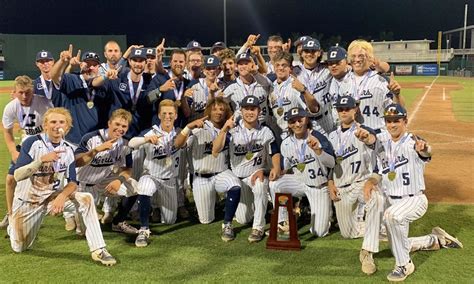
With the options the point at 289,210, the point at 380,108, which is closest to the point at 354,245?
the point at 289,210

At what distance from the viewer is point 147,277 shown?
393cm

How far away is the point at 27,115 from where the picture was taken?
207 inches

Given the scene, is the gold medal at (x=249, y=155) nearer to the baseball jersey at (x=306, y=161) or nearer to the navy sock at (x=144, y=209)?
the baseball jersey at (x=306, y=161)

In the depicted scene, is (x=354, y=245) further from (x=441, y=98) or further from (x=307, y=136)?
(x=441, y=98)

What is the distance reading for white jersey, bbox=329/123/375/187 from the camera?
4836 millimetres

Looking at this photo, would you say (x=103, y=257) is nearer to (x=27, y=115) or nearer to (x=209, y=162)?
(x=209, y=162)

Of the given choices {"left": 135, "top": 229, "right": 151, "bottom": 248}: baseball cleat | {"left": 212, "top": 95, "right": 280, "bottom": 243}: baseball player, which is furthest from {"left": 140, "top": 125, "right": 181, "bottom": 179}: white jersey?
{"left": 135, "top": 229, "right": 151, "bottom": 248}: baseball cleat

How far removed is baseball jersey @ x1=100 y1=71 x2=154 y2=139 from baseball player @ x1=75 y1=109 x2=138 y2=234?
368 mm

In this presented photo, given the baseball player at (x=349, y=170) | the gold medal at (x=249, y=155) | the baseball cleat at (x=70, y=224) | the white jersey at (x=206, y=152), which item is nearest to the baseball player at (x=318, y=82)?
the baseball player at (x=349, y=170)

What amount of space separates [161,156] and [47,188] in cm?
135

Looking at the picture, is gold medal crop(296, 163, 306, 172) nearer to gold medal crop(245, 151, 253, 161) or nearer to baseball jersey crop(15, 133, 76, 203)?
gold medal crop(245, 151, 253, 161)

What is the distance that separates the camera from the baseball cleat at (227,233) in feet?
15.9

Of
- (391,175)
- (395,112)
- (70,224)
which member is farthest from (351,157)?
(70,224)

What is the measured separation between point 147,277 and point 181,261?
450mm
